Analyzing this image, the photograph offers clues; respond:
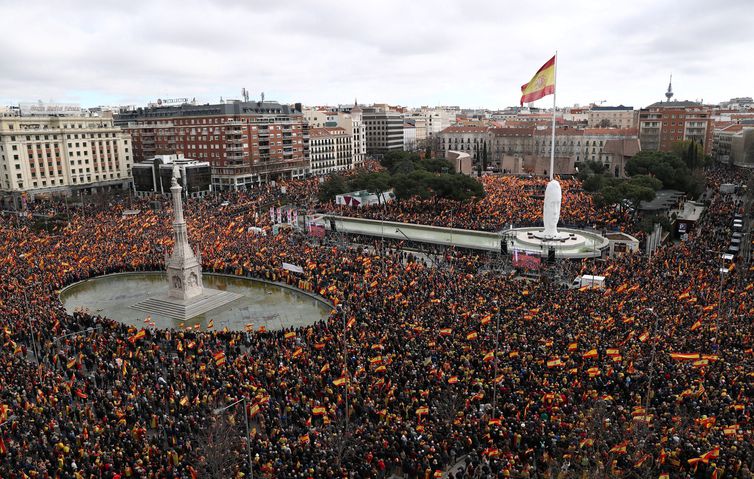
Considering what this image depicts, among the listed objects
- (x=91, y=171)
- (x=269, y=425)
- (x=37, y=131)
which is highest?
(x=37, y=131)

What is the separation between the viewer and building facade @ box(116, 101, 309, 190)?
9194 centimetres

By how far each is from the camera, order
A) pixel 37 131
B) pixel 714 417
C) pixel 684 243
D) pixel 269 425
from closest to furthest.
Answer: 1. pixel 714 417
2. pixel 269 425
3. pixel 684 243
4. pixel 37 131

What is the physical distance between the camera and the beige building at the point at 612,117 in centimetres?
16275

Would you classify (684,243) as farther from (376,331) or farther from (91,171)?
(91,171)

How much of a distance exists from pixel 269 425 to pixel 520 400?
9.18 meters

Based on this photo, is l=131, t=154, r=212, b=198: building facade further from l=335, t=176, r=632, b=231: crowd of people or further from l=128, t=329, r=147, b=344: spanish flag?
l=128, t=329, r=147, b=344: spanish flag

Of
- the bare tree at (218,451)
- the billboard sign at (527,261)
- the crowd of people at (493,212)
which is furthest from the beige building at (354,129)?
the bare tree at (218,451)

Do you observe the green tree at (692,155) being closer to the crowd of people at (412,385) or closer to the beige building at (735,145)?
the beige building at (735,145)

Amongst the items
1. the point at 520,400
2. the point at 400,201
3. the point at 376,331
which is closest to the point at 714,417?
the point at 520,400

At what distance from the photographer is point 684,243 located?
46.0 metres

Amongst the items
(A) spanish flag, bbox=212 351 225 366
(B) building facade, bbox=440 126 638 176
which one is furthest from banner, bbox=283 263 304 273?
(B) building facade, bbox=440 126 638 176

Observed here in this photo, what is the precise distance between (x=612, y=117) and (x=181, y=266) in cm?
16093

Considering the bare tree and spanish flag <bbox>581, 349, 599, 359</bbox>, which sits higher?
spanish flag <bbox>581, 349, 599, 359</bbox>

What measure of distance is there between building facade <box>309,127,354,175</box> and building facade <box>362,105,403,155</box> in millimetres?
24517
